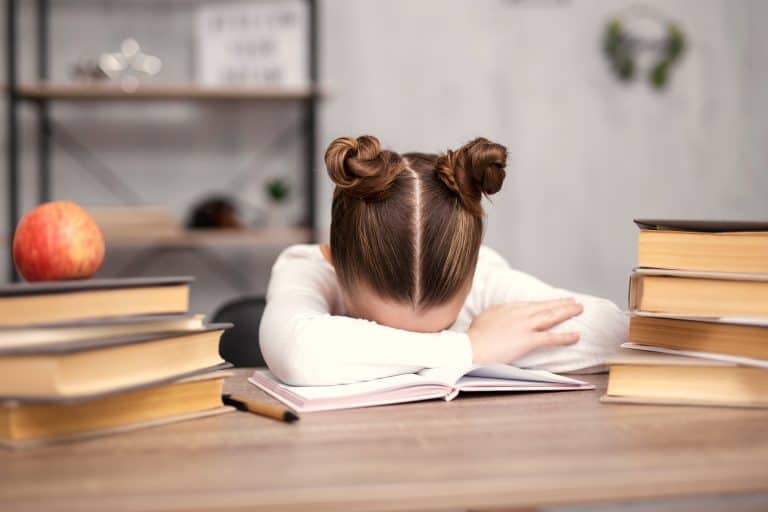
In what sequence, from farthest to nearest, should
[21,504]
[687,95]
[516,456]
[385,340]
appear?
[687,95]
[385,340]
[516,456]
[21,504]

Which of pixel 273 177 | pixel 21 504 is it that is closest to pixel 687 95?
pixel 273 177

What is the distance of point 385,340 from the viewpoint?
2.98 feet

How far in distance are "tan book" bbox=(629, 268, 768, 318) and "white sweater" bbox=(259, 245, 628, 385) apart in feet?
0.63

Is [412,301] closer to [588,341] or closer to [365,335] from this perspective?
[365,335]

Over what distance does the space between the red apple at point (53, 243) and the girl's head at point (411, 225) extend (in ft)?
0.96

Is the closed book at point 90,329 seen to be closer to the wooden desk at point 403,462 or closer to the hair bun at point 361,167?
the wooden desk at point 403,462

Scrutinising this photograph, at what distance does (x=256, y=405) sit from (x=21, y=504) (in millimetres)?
297

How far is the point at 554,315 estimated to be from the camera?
1.00 metres

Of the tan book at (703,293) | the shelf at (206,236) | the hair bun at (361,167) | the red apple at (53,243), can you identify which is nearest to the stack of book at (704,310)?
the tan book at (703,293)

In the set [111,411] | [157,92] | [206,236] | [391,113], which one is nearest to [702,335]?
[111,411]

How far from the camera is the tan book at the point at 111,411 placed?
2.17ft

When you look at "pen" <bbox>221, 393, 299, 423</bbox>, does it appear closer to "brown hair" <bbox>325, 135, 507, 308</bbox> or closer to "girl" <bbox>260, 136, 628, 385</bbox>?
"girl" <bbox>260, 136, 628, 385</bbox>

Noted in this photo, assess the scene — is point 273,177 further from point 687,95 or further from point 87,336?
point 87,336

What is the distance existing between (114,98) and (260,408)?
2310 millimetres
